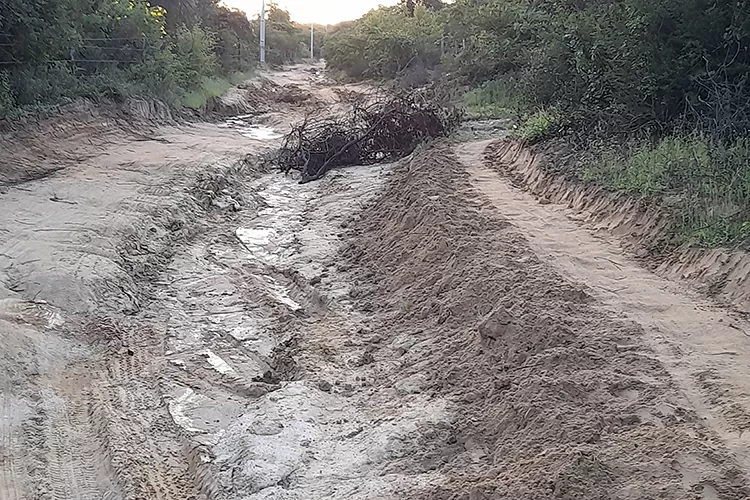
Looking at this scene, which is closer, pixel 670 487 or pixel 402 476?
pixel 670 487

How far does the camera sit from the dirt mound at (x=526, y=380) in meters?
4.29

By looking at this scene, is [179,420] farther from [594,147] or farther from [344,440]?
[594,147]

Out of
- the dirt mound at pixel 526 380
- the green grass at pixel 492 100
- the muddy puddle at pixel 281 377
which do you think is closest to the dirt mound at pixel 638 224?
the dirt mound at pixel 526 380

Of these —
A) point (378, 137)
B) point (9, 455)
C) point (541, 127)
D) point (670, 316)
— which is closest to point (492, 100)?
point (378, 137)

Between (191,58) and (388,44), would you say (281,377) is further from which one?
(388,44)

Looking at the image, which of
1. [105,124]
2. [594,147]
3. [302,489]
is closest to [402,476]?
[302,489]

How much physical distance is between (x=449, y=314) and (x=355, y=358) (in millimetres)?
970

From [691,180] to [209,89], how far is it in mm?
22826

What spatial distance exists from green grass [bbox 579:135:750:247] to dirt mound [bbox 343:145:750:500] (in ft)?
4.66

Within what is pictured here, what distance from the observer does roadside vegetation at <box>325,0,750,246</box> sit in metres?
8.05

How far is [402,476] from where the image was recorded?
5207mm

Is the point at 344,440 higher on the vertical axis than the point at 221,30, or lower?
lower

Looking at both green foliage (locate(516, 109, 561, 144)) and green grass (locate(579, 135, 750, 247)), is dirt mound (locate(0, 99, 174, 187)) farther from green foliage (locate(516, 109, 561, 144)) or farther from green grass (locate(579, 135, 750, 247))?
green grass (locate(579, 135, 750, 247))

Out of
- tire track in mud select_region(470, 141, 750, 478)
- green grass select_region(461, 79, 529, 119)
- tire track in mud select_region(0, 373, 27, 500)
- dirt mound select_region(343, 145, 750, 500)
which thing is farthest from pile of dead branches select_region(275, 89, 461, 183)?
tire track in mud select_region(0, 373, 27, 500)
